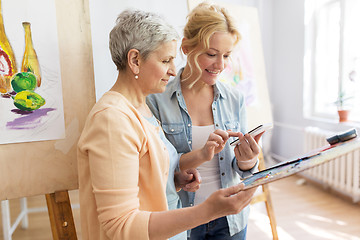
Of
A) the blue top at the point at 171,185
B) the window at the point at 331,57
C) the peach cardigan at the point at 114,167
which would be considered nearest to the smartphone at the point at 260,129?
the blue top at the point at 171,185

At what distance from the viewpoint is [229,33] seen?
116 centimetres

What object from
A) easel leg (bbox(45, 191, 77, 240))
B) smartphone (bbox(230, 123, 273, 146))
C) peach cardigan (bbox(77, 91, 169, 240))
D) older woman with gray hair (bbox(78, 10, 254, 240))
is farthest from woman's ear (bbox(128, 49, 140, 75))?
Result: easel leg (bbox(45, 191, 77, 240))

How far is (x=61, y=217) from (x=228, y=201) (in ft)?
2.57

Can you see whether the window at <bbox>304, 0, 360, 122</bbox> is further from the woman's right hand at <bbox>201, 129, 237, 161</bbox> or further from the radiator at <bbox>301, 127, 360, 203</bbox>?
the woman's right hand at <bbox>201, 129, 237, 161</bbox>

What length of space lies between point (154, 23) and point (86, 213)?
0.57 m

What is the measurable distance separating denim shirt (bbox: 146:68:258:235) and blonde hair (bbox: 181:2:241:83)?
133 mm

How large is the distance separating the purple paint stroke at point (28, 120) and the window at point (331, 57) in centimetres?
282

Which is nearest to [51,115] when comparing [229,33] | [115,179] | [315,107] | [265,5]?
[115,179]

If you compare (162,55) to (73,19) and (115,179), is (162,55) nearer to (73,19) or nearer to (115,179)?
(115,179)

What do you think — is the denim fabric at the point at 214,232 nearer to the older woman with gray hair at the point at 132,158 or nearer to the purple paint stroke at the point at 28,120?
the older woman with gray hair at the point at 132,158

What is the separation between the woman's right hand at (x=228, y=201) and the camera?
717mm

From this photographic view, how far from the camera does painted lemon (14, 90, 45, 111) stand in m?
1.12

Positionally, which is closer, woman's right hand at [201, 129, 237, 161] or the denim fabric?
woman's right hand at [201, 129, 237, 161]

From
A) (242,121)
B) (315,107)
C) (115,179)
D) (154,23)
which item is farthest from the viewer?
(315,107)
